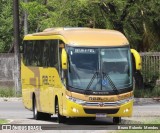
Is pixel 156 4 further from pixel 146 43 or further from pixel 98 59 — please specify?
pixel 98 59

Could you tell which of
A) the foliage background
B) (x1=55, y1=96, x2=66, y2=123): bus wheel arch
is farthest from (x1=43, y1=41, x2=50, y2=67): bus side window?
the foliage background

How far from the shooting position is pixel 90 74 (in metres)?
20.9

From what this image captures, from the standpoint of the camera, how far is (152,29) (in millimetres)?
38781

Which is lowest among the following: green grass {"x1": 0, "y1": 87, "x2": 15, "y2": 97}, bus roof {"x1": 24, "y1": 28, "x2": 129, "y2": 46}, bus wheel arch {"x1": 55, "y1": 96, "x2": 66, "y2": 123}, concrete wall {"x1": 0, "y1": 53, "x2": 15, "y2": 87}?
green grass {"x1": 0, "y1": 87, "x2": 15, "y2": 97}

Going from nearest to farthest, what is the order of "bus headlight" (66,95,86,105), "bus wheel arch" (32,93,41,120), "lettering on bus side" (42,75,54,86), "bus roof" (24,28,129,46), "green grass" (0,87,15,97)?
"bus headlight" (66,95,86,105) < "bus roof" (24,28,129,46) < "lettering on bus side" (42,75,54,86) < "bus wheel arch" (32,93,41,120) < "green grass" (0,87,15,97)

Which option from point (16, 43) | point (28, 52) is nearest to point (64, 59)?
point (28, 52)

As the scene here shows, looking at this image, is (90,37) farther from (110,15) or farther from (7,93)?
(7,93)

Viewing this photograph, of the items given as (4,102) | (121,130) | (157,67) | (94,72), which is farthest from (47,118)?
(157,67)

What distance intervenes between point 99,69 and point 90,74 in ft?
1.20

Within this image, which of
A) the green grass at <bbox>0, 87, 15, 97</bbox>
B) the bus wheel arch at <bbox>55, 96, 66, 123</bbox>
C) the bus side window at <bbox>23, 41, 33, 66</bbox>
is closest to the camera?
the bus wheel arch at <bbox>55, 96, 66, 123</bbox>

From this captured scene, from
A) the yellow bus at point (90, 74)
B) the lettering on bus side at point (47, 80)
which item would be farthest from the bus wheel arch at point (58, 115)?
the lettering on bus side at point (47, 80)

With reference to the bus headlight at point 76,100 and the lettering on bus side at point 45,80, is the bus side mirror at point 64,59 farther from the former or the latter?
the lettering on bus side at point 45,80

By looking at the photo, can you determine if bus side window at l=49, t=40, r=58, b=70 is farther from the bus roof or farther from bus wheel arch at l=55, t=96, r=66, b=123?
bus wheel arch at l=55, t=96, r=66, b=123

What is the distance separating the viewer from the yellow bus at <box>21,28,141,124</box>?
20609mm
